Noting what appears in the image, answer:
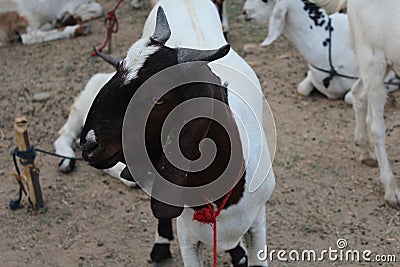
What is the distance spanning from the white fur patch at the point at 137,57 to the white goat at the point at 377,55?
199 centimetres

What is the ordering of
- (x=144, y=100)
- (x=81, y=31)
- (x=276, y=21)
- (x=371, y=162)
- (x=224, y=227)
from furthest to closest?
1. (x=81, y=31)
2. (x=276, y=21)
3. (x=371, y=162)
4. (x=224, y=227)
5. (x=144, y=100)

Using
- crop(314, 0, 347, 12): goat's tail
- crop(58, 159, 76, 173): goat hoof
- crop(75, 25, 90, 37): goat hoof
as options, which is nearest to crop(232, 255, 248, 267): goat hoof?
crop(58, 159, 76, 173): goat hoof

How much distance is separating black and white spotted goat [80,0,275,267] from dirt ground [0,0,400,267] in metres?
0.87

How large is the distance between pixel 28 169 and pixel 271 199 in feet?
5.25

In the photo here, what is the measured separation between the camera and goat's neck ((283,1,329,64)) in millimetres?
5734

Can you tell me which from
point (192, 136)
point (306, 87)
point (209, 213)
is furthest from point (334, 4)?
point (192, 136)

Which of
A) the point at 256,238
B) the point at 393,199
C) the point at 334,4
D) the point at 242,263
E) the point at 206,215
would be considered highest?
the point at 206,215

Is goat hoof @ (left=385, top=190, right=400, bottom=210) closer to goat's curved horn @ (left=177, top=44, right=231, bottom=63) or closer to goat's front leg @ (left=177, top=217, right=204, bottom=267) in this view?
goat's front leg @ (left=177, top=217, right=204, bottom=267)

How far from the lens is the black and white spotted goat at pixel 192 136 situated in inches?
97.4

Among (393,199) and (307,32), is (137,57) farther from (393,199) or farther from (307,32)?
(307,32)

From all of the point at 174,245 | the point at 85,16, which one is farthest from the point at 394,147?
the point at 85,16

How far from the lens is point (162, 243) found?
3.93 metres

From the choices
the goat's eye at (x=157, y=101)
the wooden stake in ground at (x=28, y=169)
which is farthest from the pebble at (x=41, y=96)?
the goat's eye at (x=157, y=101)

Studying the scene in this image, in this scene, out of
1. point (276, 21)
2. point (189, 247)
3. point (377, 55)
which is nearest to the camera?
point (189, 247)
